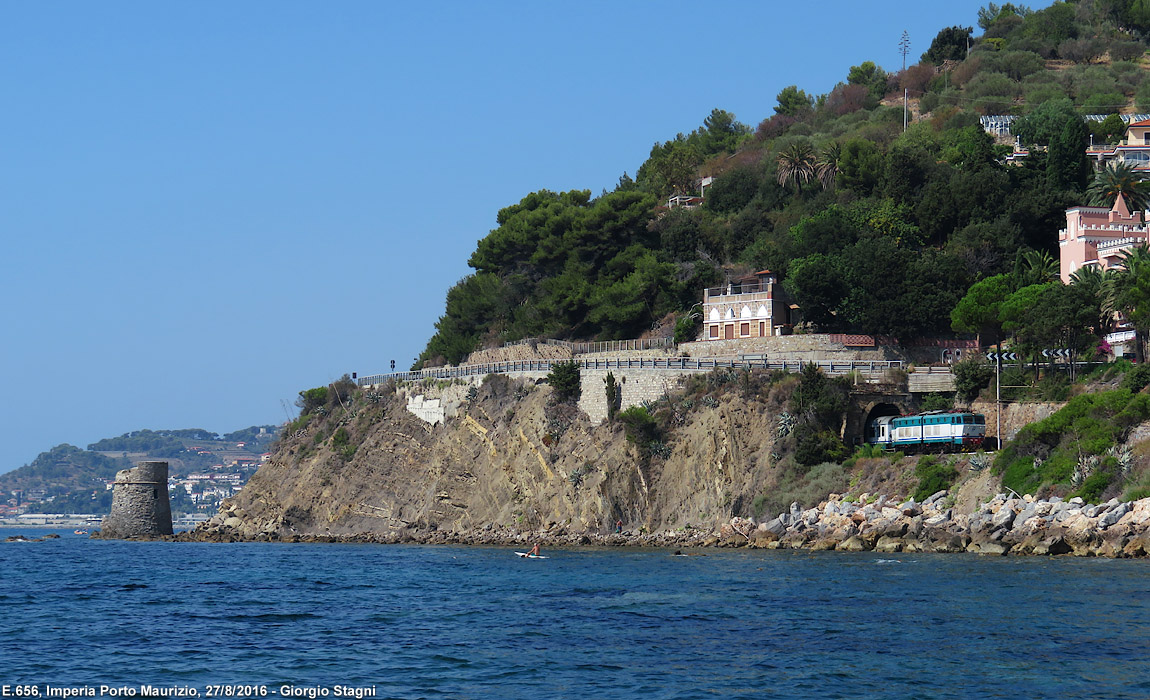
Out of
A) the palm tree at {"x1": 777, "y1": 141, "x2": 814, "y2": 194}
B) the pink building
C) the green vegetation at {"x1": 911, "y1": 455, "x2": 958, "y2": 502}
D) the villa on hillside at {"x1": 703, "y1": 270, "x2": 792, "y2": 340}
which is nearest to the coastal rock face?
the green vegetation at {"x1": 911, "y1": 455, "x2": 958, "y2": 502}

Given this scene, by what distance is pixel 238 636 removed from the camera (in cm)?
3453

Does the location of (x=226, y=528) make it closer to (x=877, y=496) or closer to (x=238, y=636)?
(x=877, y=496)

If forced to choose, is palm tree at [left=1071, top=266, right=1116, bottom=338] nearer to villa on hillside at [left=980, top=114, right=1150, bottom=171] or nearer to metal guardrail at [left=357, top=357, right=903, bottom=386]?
metal guardrail at [left=357, top=357, right=903, bottom=386]

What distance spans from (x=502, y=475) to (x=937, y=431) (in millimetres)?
24611

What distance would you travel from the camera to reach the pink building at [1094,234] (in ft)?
234

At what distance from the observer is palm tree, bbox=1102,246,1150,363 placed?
189 ft

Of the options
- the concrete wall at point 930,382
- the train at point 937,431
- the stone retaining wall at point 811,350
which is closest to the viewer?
the train at point 937,431

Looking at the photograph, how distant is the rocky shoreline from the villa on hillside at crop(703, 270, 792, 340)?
17.7 m

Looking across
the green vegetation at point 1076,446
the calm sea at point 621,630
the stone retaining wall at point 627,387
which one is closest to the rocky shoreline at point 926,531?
the green vegetation at point 1076,446

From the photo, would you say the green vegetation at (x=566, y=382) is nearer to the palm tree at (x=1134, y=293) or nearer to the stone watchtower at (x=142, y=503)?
the palm tree at (x=1134, y=293)

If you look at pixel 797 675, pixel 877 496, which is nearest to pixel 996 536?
pixel 877 496

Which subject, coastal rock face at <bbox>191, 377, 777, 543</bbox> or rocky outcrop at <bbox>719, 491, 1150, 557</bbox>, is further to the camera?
coastal rock face at <bbox>191, 377, 777, 543</bbox>

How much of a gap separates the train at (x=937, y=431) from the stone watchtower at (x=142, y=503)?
49704 mm

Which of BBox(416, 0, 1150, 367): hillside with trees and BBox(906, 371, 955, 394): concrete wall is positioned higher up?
BBox(416, 0, 1150, 367): hillside with trees
